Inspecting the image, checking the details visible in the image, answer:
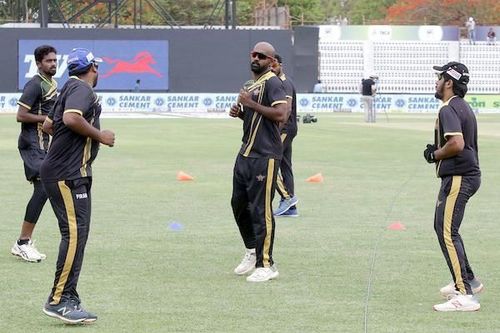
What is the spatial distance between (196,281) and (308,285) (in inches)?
38.5

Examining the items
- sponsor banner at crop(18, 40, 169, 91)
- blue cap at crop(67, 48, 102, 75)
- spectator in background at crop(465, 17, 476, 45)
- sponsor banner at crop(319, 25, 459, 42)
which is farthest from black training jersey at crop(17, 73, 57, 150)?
spectator in background at crop(465, 17, 476, 45)

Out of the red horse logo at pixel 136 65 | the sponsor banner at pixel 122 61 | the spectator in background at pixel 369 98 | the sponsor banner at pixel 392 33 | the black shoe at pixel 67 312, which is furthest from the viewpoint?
the sponsor banner at pixel 392 33

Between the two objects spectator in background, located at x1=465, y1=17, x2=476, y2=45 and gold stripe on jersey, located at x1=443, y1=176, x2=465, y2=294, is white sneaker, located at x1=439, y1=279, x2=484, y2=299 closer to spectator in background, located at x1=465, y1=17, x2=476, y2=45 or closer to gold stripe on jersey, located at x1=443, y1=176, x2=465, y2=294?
gold stripe on jersey, located at x1=443, y1=176, x2=465, y2=294

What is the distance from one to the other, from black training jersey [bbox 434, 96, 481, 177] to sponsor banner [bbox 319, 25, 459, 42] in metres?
57.5

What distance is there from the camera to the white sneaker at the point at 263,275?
9914mm

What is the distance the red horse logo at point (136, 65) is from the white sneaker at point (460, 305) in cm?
4588

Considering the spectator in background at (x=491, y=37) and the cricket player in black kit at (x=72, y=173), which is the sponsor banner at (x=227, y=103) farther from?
the cricket player in black kit at (x=72, y=173)

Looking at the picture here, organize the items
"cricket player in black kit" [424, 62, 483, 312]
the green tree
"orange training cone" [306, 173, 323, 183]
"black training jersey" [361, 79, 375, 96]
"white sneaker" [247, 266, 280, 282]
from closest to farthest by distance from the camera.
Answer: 1. "cricket player in black kit" [424, 62, 483, 312]
2. "white sneaker" [247, 266, 280, 282]
3. "orange training cone" [306, 173, 323, 183]
4. "black training jersey" [361, 79, 375, 96]
5. the green tree

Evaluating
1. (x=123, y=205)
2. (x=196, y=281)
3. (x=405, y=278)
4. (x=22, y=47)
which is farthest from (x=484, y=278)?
(x=22, y=47)

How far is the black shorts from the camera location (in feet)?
35.6

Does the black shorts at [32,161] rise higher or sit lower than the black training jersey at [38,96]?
lower

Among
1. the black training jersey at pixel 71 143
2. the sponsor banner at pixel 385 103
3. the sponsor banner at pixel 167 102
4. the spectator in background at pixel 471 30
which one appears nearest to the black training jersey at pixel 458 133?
the black training jersey at pixel 71 143

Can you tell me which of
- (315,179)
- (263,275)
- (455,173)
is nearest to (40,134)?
(263,275)

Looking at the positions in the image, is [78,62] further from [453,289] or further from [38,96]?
[453,289]
